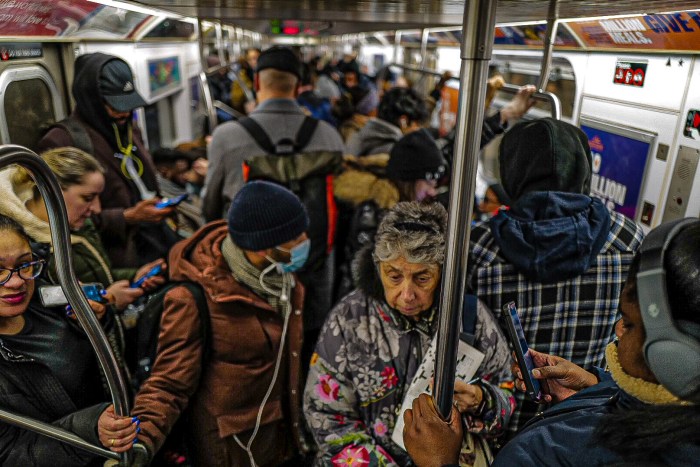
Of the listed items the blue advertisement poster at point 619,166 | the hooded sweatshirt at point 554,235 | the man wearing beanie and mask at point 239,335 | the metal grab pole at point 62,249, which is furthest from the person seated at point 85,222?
the blue advertisement poster at point 619,166

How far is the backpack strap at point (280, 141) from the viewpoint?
2902mm

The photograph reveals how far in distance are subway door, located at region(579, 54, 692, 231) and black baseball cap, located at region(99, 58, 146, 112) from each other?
9.06 ft

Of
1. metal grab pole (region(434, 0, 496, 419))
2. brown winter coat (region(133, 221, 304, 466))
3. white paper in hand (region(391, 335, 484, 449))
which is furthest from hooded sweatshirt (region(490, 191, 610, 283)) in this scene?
brown winter coat (region(133, 221, 304, 466))

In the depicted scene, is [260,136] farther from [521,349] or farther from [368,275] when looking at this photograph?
[521,349]

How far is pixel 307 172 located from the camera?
289 centimetres

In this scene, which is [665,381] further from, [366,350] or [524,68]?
[524,68]

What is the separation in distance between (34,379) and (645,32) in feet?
10.00

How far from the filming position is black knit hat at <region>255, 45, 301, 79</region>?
301 cm

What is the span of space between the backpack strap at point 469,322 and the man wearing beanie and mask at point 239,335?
0.78m

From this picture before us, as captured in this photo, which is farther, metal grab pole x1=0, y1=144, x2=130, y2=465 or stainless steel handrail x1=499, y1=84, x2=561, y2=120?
stainless steel handrail x1=499, y1=84, x2=561, y2=120

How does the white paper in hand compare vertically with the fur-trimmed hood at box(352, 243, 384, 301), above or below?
below

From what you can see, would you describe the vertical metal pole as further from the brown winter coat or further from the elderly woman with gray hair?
the brown winter coat

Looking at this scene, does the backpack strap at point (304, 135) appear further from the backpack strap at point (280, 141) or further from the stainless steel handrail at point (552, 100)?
the stainless steel handrail at point (552, 100)

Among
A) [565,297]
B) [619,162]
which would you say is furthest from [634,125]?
[565,297]
